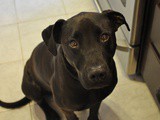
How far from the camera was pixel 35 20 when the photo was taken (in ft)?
7.87

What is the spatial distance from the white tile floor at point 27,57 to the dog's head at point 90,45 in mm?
699

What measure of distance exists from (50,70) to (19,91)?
0.54 m

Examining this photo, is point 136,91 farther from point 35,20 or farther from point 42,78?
point 35,20

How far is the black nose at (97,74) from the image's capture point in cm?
105

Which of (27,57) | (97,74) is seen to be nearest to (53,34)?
(97,74)

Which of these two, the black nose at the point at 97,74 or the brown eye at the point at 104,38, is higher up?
the brown eye at the point at 104,38

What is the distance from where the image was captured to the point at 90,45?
3.54ft

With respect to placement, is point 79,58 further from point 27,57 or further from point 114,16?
point 27,57

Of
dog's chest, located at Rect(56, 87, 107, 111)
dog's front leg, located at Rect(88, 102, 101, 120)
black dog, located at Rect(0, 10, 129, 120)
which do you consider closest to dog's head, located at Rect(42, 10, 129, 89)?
black dog, located at Rect(0, 10, 129, 120)

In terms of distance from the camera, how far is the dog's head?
1070 mm

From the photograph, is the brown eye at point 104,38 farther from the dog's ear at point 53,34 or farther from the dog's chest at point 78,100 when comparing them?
the dog's chest at point 78,100

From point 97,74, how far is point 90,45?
113 mm

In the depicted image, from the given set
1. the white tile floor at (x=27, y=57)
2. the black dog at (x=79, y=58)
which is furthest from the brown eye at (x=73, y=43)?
the white tile floor at (x=27, y=57)

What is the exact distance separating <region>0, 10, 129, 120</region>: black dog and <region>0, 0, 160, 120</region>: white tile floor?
0.29 metres
